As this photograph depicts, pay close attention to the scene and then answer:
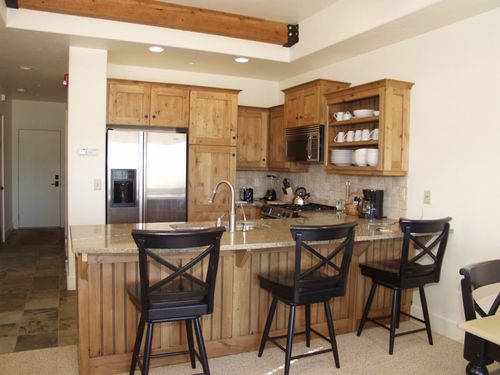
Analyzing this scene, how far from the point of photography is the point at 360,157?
4113 millimetres

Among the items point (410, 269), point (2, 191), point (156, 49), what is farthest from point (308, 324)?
point (2, 191)

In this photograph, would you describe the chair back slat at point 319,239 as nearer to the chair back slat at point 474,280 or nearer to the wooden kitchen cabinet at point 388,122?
the chair back slat at point 474,280

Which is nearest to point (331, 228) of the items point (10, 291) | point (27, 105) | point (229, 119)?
point (229, 119)

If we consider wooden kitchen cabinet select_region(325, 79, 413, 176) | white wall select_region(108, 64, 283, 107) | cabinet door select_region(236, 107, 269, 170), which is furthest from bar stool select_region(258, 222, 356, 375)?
white wall select_region(108, 64, 283, 107)

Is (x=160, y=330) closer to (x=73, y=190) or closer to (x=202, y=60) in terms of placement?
(x=73, y=190)

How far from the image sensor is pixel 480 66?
3330mm

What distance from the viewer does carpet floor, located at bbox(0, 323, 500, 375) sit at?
2893 millimetres

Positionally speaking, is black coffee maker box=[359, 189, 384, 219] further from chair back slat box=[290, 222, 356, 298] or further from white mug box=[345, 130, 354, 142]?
chair back slat box=[290, 222, 356, 298]

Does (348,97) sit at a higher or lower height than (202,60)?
lower

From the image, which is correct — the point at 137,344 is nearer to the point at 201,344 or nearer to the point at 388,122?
the point at 201,344

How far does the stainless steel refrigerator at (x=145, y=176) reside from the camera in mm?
4719

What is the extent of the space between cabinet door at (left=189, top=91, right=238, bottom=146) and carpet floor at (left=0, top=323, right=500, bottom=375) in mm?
2676

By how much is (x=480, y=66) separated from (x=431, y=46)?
531 millimetres

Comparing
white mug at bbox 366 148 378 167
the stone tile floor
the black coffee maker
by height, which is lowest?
the stone tile floor
